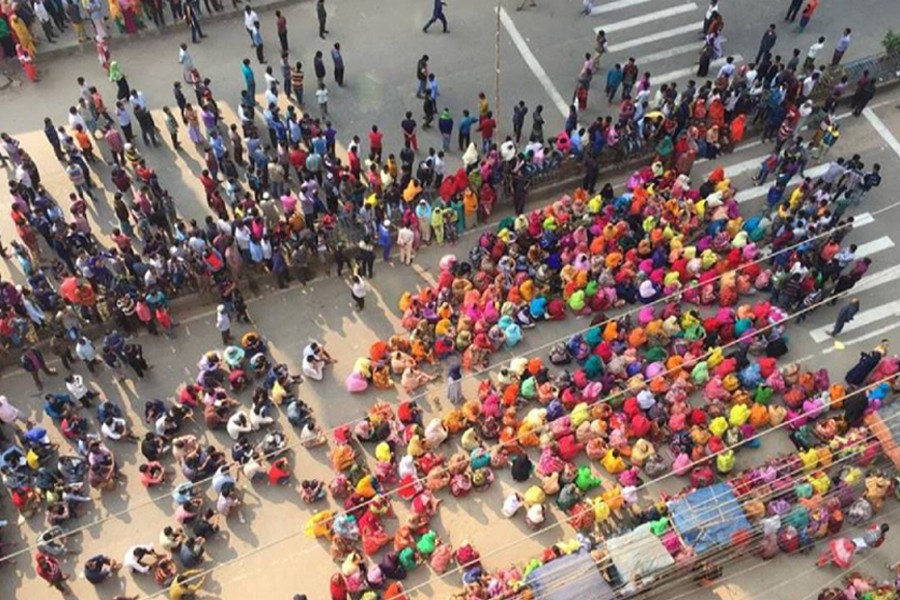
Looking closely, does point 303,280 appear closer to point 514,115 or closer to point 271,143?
point 271,143

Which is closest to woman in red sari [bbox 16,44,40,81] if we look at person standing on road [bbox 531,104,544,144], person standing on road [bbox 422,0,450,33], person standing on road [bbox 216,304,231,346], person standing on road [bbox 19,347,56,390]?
person standing on road [bbox 19,347,56,390]

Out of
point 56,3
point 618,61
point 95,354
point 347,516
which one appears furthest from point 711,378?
point 56,3

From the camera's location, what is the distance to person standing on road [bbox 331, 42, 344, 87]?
24606 millimetres

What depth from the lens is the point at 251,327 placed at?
21.0 m

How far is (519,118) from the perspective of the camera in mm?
23719

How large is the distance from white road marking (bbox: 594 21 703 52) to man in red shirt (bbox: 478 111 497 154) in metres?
5.87

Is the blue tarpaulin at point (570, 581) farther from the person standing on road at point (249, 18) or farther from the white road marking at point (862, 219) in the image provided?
the person standing on road at point (249, 18)

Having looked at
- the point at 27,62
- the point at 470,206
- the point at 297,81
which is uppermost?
the point at 27,62

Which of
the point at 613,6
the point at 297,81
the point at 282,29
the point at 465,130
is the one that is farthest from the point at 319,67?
the point at 613,6

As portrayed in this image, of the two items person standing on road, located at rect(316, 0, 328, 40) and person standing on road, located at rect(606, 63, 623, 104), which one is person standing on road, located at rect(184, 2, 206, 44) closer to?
person standing on road, located at rect(316, 0, 328, 40)

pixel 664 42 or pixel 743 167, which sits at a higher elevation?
pixel 664 42

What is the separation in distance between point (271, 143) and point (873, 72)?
17234mm

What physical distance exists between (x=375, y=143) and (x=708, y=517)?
39.8 feet

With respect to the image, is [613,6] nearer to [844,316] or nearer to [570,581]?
[844,316]
